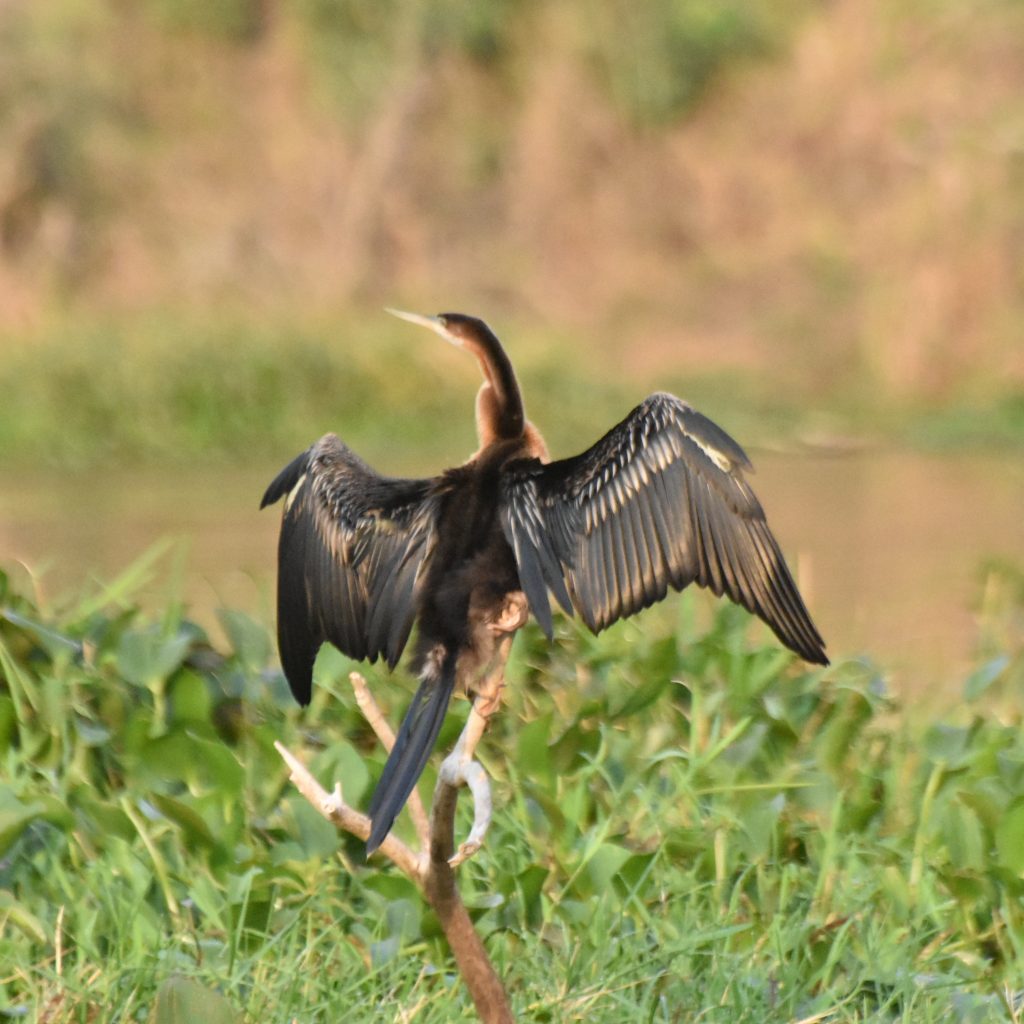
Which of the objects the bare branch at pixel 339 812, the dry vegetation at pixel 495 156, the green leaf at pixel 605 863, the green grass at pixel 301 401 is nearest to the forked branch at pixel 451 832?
the bare branch at pixel 339 812

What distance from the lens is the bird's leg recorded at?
1388mm

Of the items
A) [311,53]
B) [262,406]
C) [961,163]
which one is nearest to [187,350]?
[262,406]

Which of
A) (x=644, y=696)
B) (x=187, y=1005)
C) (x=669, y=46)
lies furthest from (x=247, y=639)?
(x=669, y=46)

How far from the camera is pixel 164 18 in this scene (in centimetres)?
1566

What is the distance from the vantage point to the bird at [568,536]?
1606mm

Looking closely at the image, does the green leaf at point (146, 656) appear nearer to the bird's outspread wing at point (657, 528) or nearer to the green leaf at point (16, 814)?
the green leaf at point (16, 814)

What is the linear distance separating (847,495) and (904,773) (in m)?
4.62

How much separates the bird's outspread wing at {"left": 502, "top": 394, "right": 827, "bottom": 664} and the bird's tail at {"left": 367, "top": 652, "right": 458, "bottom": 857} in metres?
0.12

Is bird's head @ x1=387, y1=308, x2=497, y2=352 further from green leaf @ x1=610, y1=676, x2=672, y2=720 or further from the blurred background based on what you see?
the blurred background

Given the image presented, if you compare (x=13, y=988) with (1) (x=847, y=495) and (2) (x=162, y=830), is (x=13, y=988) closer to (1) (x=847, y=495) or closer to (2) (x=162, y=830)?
(2) (x=162, y=830)

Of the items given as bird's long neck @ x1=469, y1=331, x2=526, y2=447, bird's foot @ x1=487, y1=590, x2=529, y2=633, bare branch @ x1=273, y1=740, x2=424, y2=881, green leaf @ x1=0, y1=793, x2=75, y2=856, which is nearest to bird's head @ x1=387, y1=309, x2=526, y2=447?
bird's long neck @ x1=469, y1=331, x2=526, y2=447

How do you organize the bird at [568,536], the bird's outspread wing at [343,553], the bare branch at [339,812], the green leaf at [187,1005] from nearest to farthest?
the bare branch at [339,812] < the green leaf at [187,1005] < the bird at [568,536] < the bird's outspread wing at [343,553]

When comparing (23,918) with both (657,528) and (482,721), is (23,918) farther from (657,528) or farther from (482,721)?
(657,528)

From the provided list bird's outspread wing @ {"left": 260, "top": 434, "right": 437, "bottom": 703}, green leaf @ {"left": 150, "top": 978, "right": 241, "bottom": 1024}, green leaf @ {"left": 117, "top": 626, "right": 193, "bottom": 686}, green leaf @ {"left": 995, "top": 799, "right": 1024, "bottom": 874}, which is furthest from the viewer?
green leaf @ {"left": 117, "top": 626, "right": 193, "bottom": 686}
